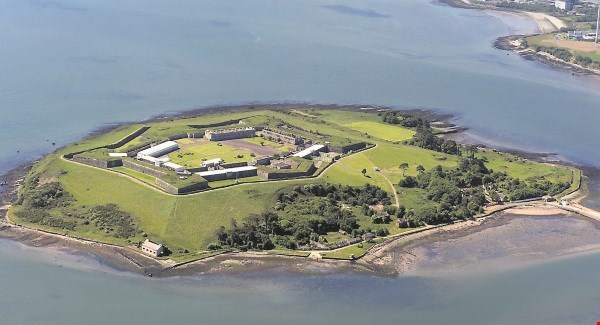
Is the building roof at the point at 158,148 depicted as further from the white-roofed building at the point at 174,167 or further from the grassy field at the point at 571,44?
the grassy field at the point at 571,44

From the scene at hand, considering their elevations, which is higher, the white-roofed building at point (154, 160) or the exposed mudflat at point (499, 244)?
the white-roofed building at point (154, 160)

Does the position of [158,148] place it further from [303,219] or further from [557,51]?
[557,51]

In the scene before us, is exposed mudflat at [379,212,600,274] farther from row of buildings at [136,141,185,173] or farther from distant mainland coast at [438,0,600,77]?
distant mainland coast at [438,0,600,77]

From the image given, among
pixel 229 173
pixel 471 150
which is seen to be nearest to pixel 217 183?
pixel 229 173

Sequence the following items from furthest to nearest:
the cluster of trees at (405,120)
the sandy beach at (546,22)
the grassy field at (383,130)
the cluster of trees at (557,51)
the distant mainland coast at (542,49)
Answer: the sandy beach at (546,22) → the cluster of trees at (557,51) → the distant mainland coast at (542,49) → the cluster of trees at (405,120) → the grassy field at (383,130)

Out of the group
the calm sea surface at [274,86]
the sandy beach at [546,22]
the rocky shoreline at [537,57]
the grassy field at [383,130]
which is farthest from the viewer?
the sandy beach at [546,22]

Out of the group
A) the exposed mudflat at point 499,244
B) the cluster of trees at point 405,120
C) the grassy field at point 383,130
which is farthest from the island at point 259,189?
the cluster of trees at point 405,120
